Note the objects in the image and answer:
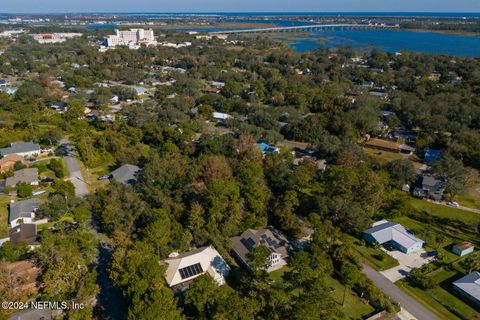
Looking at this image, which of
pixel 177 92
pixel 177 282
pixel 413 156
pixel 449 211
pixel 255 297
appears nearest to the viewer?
pixel 255 297

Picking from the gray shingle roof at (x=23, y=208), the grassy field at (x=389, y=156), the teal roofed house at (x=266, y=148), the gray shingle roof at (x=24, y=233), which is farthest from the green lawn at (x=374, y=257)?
the gray shingle roof at (x=23, y=208)

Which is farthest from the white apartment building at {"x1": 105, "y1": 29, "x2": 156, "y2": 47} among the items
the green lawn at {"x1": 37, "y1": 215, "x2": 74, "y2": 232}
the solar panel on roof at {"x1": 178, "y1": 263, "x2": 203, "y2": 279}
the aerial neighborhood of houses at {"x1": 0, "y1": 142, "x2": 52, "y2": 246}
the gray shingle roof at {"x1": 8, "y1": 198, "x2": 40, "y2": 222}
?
the solar panel on roof at {"x1": 178, "y1": 263, "x2": 203, "y2": 279}

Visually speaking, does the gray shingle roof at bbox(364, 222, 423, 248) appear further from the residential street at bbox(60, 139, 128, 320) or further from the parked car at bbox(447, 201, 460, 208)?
the residential street at bbox(60, 139, 128, 320)

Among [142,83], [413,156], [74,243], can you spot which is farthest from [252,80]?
[74,243]

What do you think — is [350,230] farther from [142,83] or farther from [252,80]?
[142,83]

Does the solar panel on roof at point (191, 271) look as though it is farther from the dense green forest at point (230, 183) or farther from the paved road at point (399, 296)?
the paved road at point (399, 296)

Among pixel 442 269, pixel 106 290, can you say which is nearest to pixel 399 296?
pixel 442 269
